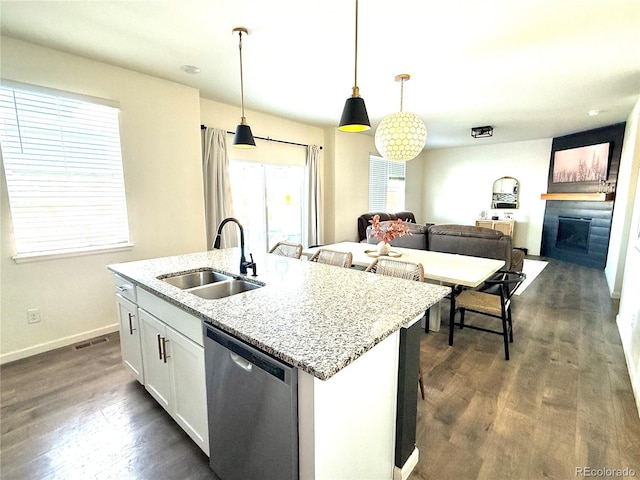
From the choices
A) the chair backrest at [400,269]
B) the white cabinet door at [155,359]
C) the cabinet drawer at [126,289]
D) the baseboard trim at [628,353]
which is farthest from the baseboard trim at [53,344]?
the baseboard trim at [628,353]

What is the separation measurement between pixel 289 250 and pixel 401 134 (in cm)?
157

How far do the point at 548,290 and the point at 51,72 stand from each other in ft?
21.1

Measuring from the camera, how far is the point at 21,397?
2.12 m

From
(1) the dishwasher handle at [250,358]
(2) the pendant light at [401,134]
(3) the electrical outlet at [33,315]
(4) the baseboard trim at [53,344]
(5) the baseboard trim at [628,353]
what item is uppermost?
(2) the pendant light at [401,134]

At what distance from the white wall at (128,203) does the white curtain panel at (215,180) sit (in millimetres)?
333

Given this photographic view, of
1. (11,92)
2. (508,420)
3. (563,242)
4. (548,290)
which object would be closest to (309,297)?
(508,420)

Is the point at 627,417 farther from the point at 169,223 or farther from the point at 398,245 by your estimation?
the point at 169,223

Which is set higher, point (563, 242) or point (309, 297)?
point (309, 297)

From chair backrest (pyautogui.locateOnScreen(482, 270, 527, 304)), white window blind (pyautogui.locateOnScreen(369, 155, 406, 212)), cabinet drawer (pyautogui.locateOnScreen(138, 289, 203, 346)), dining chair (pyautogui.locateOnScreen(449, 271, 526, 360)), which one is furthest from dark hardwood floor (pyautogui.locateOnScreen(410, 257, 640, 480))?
white window blind (pyautogui.locateOnScreen(369, 155, 406, 212))

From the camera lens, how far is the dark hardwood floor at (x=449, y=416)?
5.20ft

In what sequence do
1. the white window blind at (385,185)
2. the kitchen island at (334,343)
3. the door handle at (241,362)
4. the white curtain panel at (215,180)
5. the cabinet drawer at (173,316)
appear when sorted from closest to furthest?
the kitchen island at (334,343)
the door handle at (241,362)
the cabinet drawer at (173,316)
the white curtain panel at (215,180)
the white window blind at (385,185)

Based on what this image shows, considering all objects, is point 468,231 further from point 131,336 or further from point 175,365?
point 131,336

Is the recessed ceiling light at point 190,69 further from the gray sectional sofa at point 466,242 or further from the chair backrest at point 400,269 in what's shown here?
the gray sectional sofa at point 466,242

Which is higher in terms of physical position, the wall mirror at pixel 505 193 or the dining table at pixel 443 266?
the wall mirror at pixel 505 193
